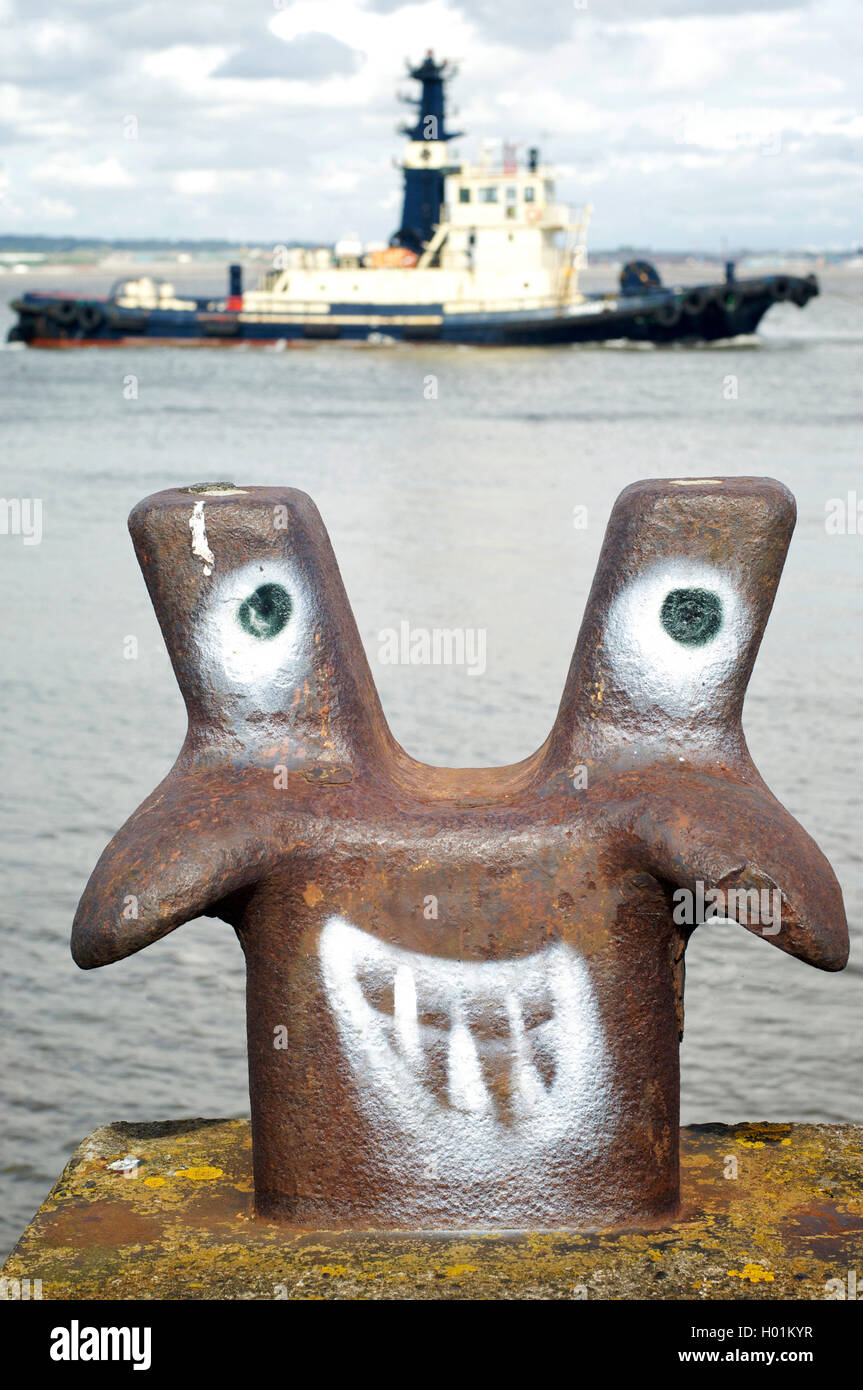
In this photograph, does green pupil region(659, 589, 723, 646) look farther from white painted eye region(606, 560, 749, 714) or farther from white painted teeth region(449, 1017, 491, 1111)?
white painted teeth region(449, 1017, 491, 1111)

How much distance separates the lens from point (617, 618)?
2.68 m

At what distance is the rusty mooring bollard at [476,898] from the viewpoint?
2584 millimetres

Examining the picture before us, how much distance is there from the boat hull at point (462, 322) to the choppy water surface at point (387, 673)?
48.1ft

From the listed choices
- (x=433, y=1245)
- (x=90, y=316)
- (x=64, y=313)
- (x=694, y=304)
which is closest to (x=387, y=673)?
(x=433, y=1245)

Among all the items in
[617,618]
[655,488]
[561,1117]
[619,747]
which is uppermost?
[655,488]

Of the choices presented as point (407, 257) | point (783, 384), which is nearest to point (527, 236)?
point (407, 257)

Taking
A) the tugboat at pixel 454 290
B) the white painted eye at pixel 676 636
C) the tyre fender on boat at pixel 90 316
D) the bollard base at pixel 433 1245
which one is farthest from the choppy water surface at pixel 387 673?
the tyre fender on boat at pixel 90 316

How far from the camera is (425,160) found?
4203 centimetres

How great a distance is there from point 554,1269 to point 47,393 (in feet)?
98.8

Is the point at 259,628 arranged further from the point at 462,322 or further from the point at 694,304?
the point at 694,304

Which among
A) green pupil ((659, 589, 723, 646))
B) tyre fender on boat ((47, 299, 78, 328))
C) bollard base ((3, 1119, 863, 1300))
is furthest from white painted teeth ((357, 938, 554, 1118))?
tyre fender on boat ((47, 299, 78, 328))

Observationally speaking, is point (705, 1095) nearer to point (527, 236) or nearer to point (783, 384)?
point (783, 384)

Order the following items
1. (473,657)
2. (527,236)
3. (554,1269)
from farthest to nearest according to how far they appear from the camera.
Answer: (527,236) < (473,657) < (554,1269)

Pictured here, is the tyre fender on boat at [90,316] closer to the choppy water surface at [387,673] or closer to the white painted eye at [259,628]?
Result: the choppy water surface at [387,673]
